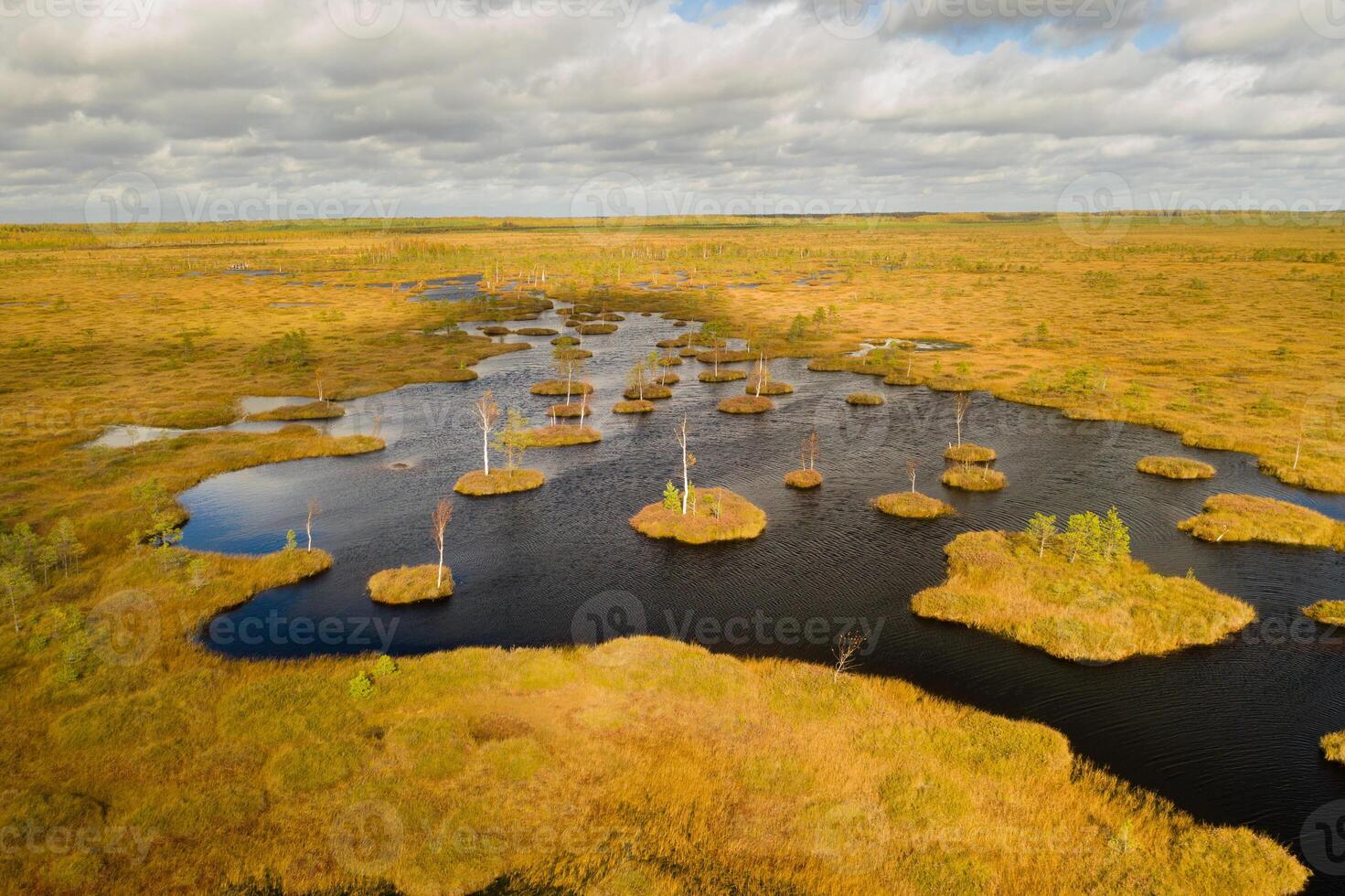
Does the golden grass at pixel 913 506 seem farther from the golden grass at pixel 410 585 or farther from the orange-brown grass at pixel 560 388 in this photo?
the orange-brown grass at pixel 560 388

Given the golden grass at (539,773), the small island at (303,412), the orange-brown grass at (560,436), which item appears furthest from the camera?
the small island at (303,412)

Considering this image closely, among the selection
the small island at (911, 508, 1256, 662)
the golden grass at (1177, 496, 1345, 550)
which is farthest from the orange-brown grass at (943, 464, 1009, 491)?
the golden grass at (1177, 496, 1345, 550)

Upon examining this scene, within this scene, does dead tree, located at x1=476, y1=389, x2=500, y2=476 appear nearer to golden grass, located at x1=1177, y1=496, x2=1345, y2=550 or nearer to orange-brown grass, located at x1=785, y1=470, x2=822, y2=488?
orange-brown grass, located at x1=785, y1=470, x2=822, y2=488

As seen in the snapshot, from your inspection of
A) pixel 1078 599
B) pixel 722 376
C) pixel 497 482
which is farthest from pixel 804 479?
pixel 722 376

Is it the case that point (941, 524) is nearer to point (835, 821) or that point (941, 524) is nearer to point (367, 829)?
point (835, 821)

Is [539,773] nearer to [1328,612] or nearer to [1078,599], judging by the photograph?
[1078,599]

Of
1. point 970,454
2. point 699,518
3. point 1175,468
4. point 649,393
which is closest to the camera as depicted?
point 699,518

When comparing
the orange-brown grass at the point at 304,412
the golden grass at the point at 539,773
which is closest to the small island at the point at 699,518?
the golden grass at the point at 539,773
